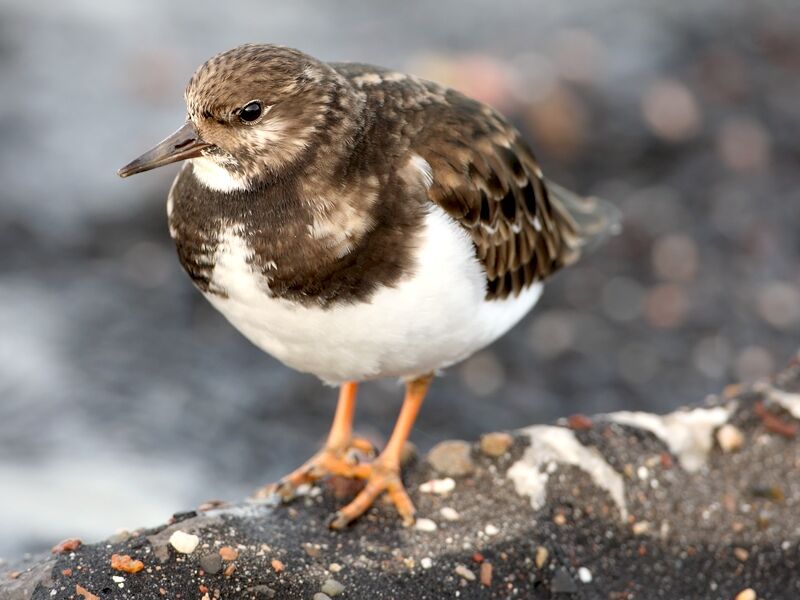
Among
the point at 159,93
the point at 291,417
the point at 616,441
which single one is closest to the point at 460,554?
the point at 616,441

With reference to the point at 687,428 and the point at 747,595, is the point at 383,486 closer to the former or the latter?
the point at 687,428

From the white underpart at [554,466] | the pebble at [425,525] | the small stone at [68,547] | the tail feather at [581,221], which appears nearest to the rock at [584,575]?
the white underpart at [554,466]

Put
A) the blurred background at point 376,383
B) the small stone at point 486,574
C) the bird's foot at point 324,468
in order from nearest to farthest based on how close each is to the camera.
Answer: the small stone at point 486,574 < the bird's foot at point 324,468 < the blurred background at point 376,383

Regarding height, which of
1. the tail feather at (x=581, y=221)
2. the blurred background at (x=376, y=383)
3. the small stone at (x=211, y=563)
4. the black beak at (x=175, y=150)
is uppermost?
the blurred background at (x=376, y=383)

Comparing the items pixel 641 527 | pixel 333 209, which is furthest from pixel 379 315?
pixel 641 527

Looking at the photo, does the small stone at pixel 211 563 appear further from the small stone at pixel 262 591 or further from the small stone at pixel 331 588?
the small stone at pixel 331 588

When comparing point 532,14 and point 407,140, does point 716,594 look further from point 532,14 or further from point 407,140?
point 532,14

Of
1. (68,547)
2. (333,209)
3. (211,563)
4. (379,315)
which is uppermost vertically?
(333,209)
